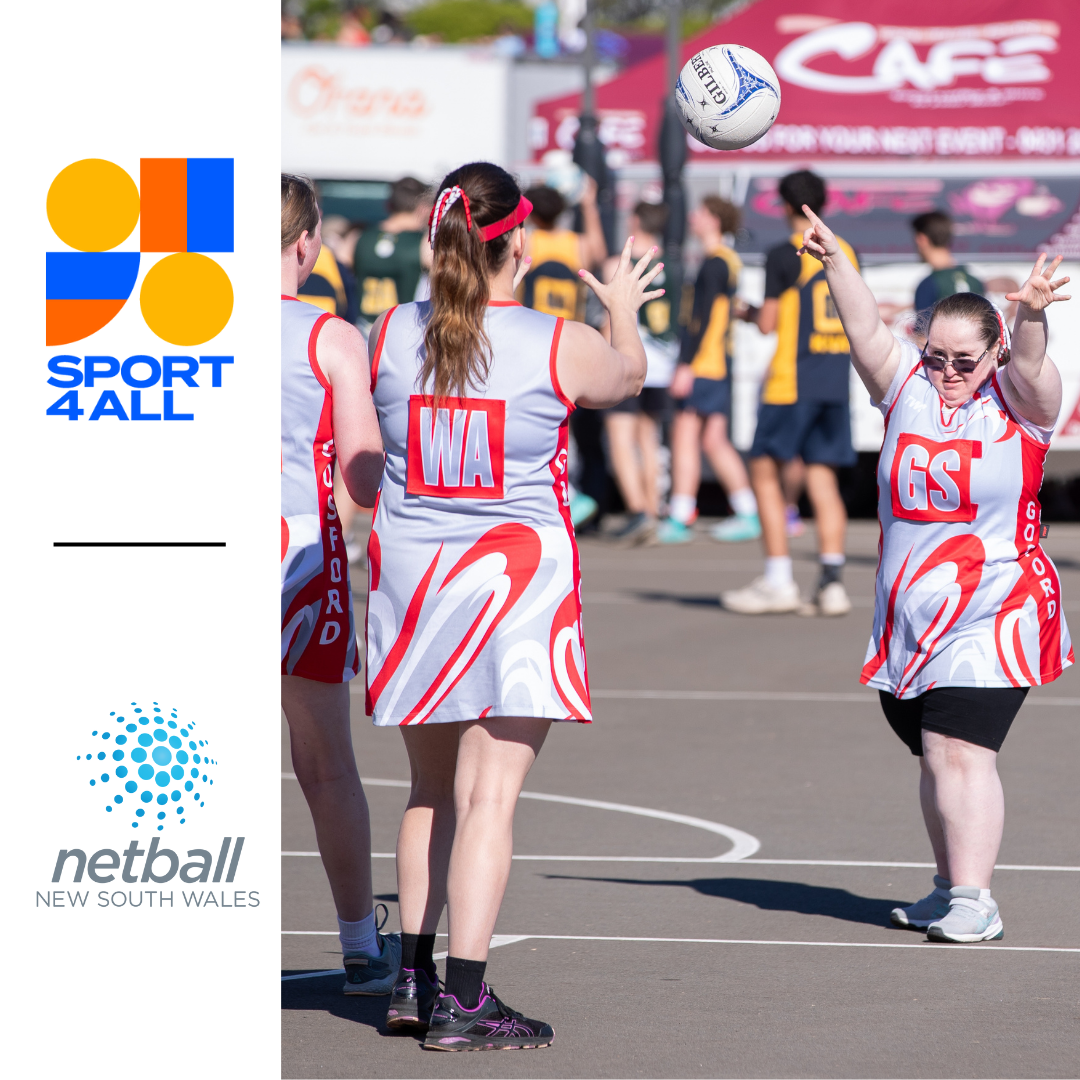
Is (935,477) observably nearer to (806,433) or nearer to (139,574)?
(139,574)

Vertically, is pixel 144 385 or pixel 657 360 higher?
pixel 657 360

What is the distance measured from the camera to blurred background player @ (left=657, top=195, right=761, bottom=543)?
1429cm

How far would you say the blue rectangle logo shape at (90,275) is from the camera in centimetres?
352

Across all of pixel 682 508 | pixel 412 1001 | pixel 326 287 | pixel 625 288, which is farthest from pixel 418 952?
pixel 682 508

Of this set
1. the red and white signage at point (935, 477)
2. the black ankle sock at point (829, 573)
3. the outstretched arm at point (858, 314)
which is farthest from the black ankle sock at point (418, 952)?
the black ankle sock at point (829, 573)

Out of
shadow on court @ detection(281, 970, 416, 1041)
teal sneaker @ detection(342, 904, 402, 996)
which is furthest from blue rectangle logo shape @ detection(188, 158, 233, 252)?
teal sneaker @ detection(342, 904, 402, 996)

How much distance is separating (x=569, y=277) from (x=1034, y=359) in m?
9.61

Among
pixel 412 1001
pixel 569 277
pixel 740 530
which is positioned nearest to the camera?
pixel 412 1001

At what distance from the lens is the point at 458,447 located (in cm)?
449

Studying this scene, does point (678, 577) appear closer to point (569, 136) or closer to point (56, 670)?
point (56, 670)

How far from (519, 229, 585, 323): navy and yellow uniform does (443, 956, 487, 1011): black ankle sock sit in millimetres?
10326

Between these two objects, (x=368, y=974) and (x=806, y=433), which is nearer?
(x=368, y=974)

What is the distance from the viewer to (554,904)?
19.5 ft

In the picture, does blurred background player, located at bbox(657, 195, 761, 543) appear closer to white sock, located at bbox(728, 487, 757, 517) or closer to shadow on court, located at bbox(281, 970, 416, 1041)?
white sock, located at bbox(728, 487, 757, 517)
